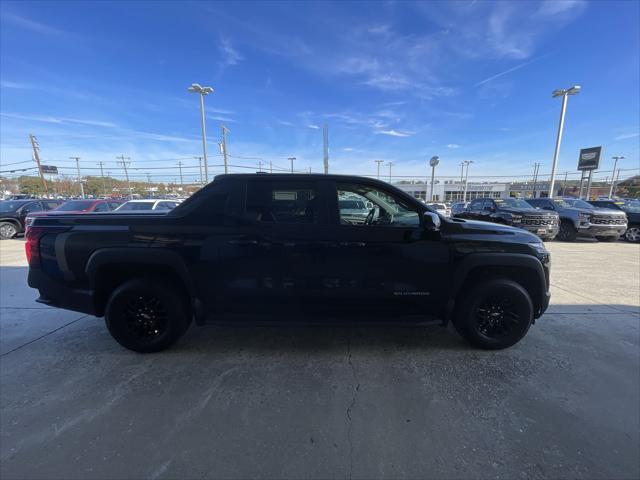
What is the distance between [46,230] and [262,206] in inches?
89.7

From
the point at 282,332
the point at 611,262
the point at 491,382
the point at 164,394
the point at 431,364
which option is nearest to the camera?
the point at 164,394

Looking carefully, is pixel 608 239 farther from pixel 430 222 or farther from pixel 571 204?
pixel 430 222

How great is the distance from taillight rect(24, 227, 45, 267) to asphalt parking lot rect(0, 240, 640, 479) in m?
1.04

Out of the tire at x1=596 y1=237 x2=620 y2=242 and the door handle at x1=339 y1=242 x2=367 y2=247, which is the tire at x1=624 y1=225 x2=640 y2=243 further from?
the door handle at x1=339 y1=242 x2=367 y2=247

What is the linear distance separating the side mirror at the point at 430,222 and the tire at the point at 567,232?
1256cm

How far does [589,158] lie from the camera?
33.8m

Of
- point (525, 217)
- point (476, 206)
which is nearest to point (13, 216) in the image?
point (476, 206)

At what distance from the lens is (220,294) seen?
10.1ft

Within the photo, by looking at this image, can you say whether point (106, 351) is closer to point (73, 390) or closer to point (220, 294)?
point (73, 390)

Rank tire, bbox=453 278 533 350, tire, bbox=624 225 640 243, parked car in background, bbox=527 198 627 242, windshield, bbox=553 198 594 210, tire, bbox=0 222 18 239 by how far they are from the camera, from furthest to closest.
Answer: windshield, bbox=553 198 594 210
tire, bbox=624 225 640 243
tire, bbox=0 222 18 239
parked car in background, bbox=527 198 627 242
tire, bbox=453 278 533 350

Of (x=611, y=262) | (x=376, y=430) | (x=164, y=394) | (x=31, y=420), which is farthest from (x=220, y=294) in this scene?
(x=611, y=262)

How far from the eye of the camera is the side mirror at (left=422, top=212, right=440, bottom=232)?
2.94 metres

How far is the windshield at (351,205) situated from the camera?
3.15 meters

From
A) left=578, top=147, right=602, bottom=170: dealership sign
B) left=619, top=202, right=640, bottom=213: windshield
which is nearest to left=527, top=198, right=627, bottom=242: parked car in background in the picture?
left=619, top=202, right=640, bottom=213: windshield
